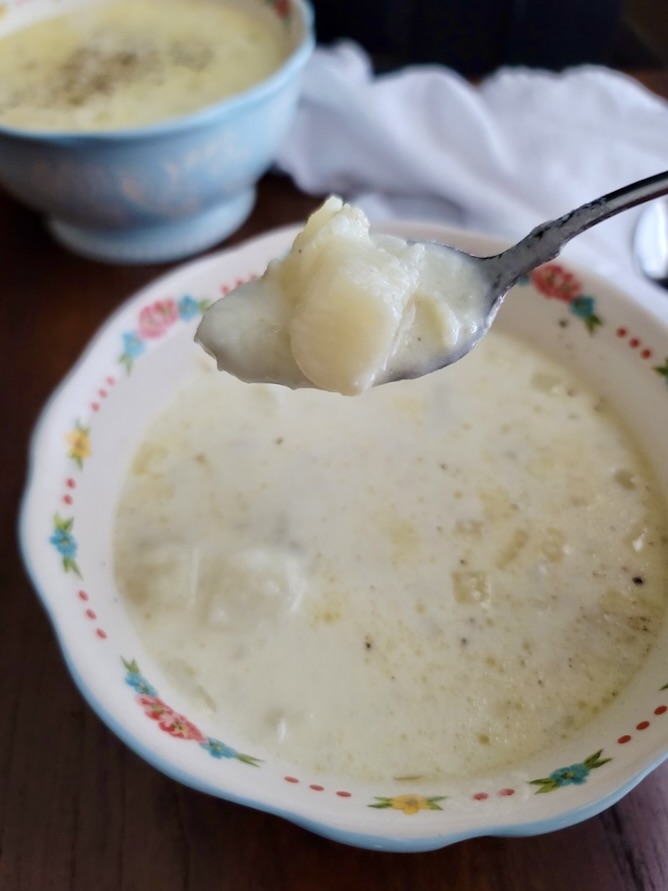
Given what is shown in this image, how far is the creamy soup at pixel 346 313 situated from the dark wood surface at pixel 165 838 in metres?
0.35

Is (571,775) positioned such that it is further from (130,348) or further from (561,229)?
(130,348)

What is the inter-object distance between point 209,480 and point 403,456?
0.22 metres

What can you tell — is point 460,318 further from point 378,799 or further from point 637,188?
point 378,799

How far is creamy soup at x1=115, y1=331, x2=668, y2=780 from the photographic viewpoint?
70cm

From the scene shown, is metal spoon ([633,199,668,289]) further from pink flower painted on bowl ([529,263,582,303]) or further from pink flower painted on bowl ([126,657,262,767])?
pink flower painted on bowl ([126,657,262,767])

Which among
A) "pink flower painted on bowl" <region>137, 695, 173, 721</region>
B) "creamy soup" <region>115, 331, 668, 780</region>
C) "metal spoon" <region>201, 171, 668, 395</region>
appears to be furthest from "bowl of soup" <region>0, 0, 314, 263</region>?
"pink flower painted on bowl" <region>137, 695, 173, 721</region>

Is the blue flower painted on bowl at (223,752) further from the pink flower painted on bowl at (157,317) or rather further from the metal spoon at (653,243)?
the metal spoon at (653,243)

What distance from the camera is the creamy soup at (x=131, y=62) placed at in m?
1.09

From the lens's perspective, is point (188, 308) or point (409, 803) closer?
point (409, 803)

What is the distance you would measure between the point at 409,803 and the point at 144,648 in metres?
0.28

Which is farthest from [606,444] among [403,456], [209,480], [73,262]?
[73,262]

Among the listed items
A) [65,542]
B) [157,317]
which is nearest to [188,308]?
[157,317]

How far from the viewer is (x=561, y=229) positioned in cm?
67

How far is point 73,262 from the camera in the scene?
120 cm
